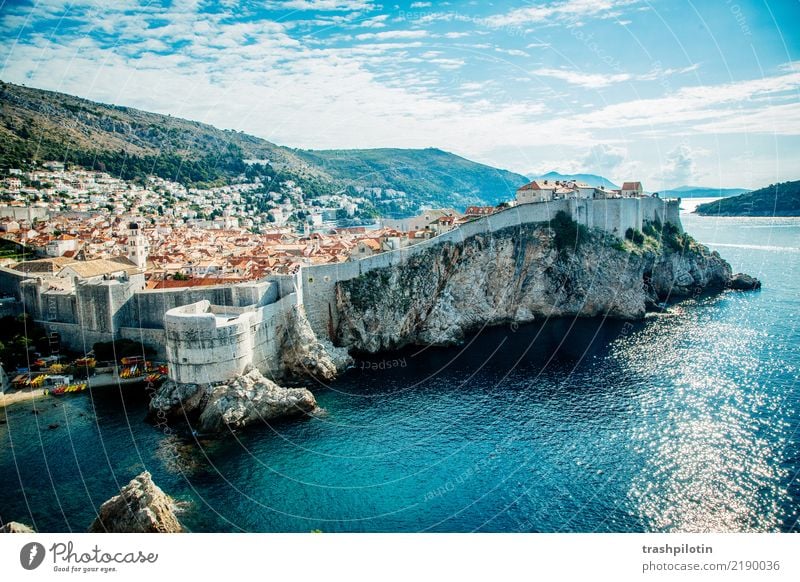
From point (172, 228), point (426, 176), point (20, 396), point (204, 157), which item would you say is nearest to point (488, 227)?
point (20, 396)

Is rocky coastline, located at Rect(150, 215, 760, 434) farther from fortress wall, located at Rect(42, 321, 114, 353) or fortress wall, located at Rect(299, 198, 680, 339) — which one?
fortress wall, located at Rect(42, 321, 114, 353)

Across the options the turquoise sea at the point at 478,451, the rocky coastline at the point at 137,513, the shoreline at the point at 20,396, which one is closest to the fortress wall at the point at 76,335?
the shoreline at the point at 20,396

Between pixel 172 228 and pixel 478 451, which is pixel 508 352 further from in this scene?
pixel 172 228

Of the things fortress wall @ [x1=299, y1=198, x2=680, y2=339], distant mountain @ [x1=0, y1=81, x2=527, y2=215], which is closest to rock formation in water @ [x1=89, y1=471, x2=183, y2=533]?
fortress wall @ [x1=299, y1=198, x2=680, y2=339]

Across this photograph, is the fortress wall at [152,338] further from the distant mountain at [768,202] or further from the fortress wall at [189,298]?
the distant mountain at [768,202]

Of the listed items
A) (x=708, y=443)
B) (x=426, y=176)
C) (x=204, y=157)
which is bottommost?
(x=708, y=443)
